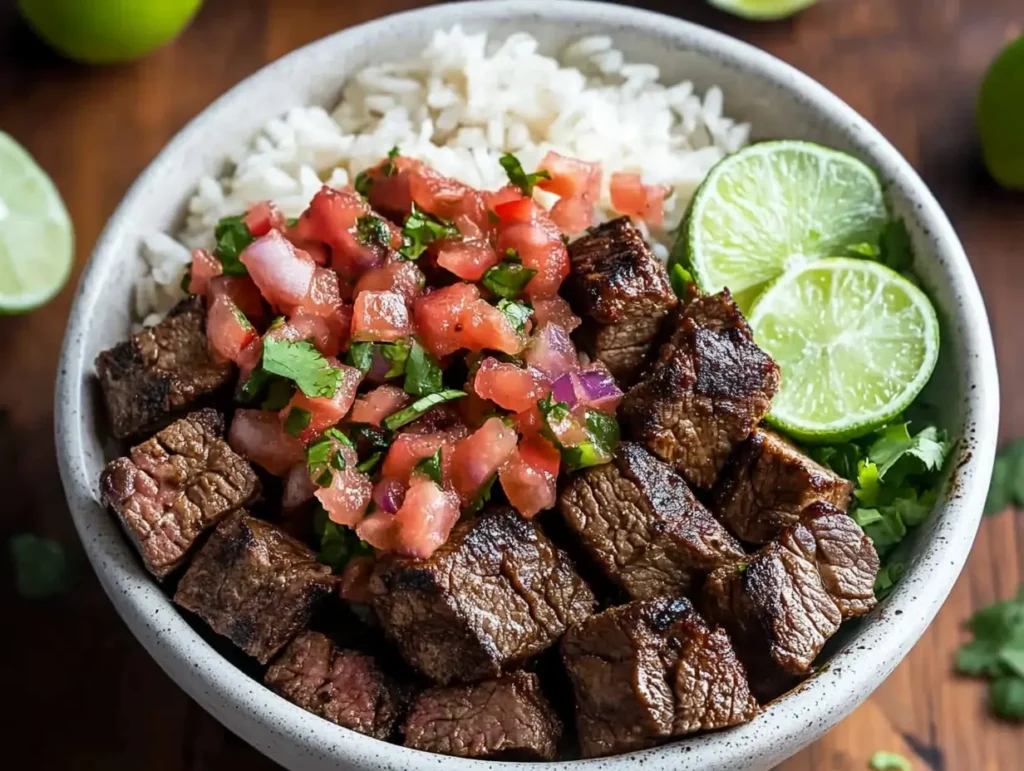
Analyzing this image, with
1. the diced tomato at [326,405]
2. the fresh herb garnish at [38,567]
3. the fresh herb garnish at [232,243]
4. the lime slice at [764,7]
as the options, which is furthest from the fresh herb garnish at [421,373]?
the lime slice at [764,7]

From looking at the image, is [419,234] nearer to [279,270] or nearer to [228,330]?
[279,270]

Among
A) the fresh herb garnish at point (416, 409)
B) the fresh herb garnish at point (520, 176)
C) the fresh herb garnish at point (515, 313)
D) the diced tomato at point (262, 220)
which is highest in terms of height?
the fresh herb garnish at point (520, 176)

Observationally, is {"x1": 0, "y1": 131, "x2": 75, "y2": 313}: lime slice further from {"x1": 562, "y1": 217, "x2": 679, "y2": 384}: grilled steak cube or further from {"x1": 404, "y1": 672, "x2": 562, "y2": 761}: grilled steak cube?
{"x1": 404, "y1": 672, "x2": 562, "y2": 761}: grilled steak cube

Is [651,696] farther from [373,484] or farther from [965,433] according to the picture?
[965,433]

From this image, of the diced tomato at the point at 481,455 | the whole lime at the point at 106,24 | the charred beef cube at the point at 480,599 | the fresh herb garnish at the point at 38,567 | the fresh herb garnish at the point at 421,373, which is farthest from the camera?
the whole lime at the point at 106,24

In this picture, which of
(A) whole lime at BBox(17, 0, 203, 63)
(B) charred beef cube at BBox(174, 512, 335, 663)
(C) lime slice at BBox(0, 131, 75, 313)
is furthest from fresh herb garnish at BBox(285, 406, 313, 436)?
(A) whole lime at BBox(17, 0, 203, 63)

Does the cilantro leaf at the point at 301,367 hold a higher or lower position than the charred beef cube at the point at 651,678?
higher

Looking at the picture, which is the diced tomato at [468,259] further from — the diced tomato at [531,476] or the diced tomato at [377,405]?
the diced tomato at [531,476]

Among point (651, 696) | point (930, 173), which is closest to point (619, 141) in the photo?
point (930, 173)
